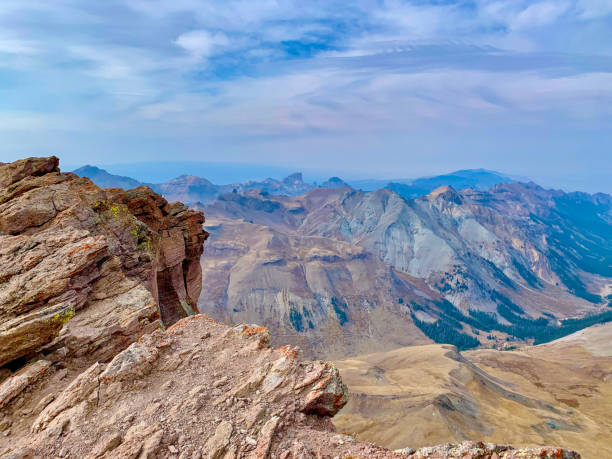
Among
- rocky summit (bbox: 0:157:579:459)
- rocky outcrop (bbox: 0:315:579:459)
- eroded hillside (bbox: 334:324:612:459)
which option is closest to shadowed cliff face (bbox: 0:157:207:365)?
rocky summit (bbox: 0:157:579:459)

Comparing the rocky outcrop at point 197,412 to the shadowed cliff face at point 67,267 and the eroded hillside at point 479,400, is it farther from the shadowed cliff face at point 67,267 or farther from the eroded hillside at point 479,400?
the eroded hillside at point 479,400

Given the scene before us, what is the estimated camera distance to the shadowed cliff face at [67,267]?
67.4ft

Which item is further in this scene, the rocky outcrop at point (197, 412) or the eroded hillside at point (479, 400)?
the eroded hillside at point (479, 400)

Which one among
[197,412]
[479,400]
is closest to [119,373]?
[197,412]

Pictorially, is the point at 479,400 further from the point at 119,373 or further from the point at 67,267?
the point at 67,267

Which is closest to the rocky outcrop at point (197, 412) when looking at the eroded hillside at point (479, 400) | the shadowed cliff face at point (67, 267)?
the shadowed cliff face at point (67, 267)

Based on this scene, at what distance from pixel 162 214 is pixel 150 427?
3898 cm

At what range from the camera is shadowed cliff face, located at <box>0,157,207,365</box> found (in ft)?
67.4

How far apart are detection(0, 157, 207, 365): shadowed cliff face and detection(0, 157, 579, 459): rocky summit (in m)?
0.09

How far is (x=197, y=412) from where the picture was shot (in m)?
15.8

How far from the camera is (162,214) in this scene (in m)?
49.1

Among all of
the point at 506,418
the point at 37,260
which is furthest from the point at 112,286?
the point at 506,418

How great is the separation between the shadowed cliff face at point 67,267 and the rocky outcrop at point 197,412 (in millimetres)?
3535

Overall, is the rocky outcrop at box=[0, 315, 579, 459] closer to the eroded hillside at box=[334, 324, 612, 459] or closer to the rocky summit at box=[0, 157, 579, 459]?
the rocky summit at box=[0, 157, 579, 459]
